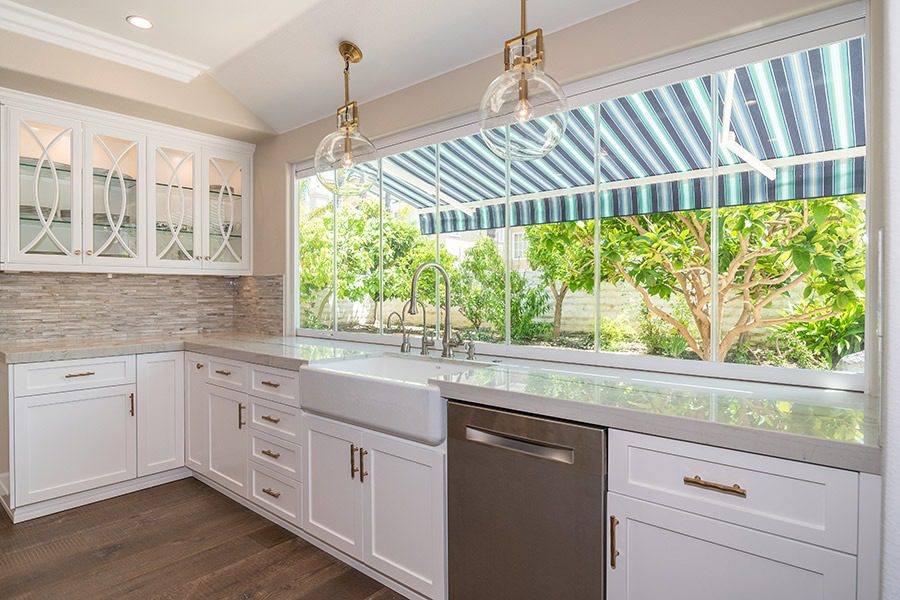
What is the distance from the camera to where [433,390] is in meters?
1.93

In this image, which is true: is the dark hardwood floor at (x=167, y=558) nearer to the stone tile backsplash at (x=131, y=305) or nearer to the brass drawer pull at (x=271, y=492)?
the brass drawer pull at (x=271, y=492)

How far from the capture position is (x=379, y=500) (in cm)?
215

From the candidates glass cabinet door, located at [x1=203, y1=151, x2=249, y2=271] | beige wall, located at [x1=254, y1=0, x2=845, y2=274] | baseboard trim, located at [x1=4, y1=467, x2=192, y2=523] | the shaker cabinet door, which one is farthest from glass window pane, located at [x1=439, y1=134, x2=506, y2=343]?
baseboard trim, located at [x1=4, y1=467, x2=192, y2=523]

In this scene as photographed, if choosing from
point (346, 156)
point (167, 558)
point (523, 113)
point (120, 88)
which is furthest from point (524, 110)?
point (120, 88)

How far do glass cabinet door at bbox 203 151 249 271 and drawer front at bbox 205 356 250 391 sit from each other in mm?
972

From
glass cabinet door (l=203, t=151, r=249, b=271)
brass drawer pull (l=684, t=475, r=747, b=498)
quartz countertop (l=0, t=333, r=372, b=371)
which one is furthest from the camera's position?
glass cabinet door (l=203, t=151, r=249, b=271)

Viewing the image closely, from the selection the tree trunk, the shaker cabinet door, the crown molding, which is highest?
the crown molding

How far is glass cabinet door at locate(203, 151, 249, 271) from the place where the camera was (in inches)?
→ 152

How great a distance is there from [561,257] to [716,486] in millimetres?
1447

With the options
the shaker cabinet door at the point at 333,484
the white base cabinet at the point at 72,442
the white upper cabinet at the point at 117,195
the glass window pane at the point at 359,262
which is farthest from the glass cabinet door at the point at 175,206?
the shaker cabinet door at the point at 333,484

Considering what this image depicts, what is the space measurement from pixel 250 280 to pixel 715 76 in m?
3.53

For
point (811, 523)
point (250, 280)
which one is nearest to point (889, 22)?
point (811, 523)

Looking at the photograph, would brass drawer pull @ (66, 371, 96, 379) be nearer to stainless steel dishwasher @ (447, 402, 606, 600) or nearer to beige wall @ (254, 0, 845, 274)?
beige wall @ (254, 0, 845, 274)

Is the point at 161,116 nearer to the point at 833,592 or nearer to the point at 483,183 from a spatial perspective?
the point at 483,183
